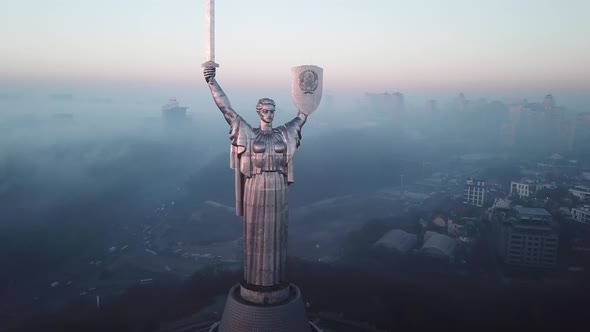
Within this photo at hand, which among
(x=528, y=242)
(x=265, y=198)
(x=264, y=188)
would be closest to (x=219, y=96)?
(x=264, y=188)

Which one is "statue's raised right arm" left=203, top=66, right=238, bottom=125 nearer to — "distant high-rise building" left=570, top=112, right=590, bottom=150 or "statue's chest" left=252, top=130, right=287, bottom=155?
"statue's chest" left=252, top=130, right=287, bottom=155

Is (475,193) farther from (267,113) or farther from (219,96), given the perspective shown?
(219,96)

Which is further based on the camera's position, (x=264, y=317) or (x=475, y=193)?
(x=475, y=193)

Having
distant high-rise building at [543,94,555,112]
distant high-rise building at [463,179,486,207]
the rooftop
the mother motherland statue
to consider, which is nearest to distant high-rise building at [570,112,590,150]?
distant high-rise building at [543,94,555,112]

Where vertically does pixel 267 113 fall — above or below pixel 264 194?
above

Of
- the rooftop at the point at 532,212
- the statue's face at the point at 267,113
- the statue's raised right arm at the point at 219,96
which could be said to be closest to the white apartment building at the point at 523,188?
the rooftop at the point at 532,212

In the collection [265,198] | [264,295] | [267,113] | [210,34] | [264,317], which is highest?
[210,34]

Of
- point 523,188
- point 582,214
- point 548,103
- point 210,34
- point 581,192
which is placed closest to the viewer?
point 210,34
